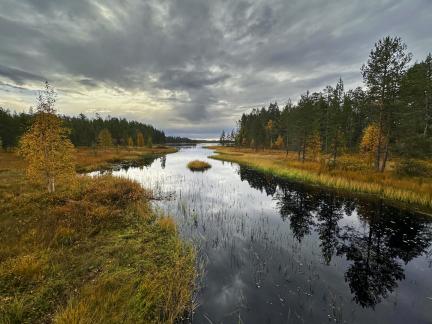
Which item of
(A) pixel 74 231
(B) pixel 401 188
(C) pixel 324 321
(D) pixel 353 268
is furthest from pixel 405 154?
(A) pixel 74 231

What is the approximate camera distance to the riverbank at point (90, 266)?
16.8 ft

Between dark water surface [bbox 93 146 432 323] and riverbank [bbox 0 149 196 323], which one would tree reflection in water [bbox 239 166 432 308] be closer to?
dark water surface [bbox 93 146 432 323]

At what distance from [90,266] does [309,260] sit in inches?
354

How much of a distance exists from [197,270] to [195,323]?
8.37 ft

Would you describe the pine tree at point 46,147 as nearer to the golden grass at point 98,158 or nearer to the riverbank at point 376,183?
the golden grass at point 98,158

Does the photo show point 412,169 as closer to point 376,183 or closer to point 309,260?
point 376,183

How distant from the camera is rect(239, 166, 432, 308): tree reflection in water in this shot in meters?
7.98

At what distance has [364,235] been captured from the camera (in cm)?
1214

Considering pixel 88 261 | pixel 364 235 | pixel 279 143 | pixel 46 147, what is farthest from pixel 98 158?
pixel 279 143

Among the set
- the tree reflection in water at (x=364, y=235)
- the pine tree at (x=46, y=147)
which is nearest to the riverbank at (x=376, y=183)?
the tree reflection in water at (x=364, y=235)

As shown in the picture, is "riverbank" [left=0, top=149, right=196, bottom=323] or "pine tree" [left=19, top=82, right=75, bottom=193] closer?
"riverbank" [left=0, top=149, right=196, bottom=323]

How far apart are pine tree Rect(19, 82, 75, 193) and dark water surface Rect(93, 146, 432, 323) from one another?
927 centimetres

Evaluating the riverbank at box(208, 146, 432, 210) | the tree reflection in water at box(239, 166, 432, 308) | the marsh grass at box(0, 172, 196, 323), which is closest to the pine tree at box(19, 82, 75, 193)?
the marsh grass at box(0, 172, 196, 323)

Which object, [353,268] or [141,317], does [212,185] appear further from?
[141,317]
